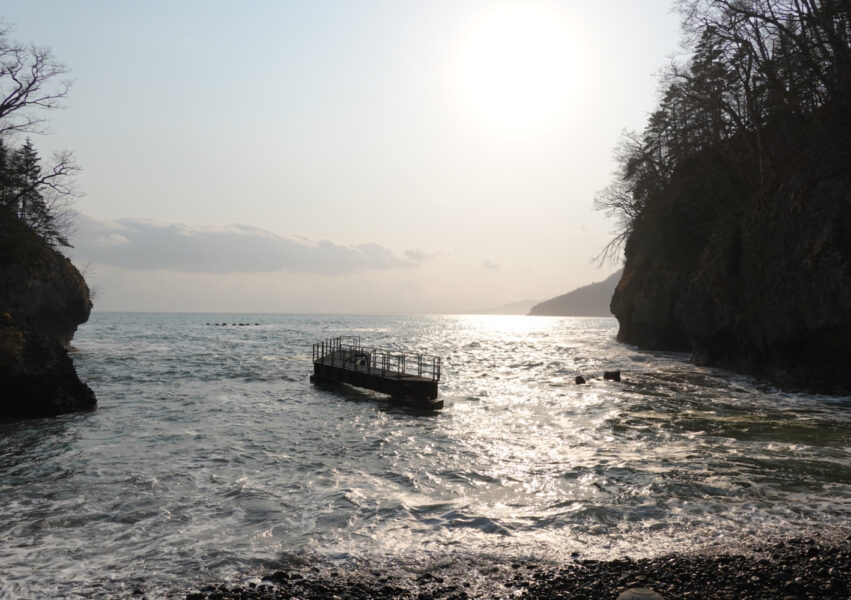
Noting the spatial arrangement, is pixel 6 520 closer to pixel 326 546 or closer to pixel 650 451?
pixel 326 546

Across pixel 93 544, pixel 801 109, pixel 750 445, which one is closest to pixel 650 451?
pixel 750 445

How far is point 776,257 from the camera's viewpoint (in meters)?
27.4

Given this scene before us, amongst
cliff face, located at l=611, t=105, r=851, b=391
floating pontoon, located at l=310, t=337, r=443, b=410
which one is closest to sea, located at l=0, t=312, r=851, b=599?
floating pontoon, located at l=310, t=337, r=443, b=410

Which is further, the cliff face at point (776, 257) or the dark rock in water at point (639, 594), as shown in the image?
the cliff face at point (776, 257)

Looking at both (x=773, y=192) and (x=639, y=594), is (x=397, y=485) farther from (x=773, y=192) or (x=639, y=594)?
(x=773, y=192)

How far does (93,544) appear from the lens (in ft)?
29.2

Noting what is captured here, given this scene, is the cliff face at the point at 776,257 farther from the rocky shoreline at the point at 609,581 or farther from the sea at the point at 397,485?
the rocky shoreline at the point at 609,581

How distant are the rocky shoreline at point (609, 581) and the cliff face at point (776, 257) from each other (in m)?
20.6

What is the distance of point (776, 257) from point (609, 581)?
89.1 feet

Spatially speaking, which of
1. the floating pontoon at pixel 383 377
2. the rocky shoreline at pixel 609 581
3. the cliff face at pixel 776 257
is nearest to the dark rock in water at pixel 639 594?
the rocky shoreline at pixel 609 581

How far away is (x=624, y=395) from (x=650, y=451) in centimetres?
1091

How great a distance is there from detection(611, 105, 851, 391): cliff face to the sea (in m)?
3.17

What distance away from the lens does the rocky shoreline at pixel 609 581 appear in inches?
264

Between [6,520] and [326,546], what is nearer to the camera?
[326,546]
